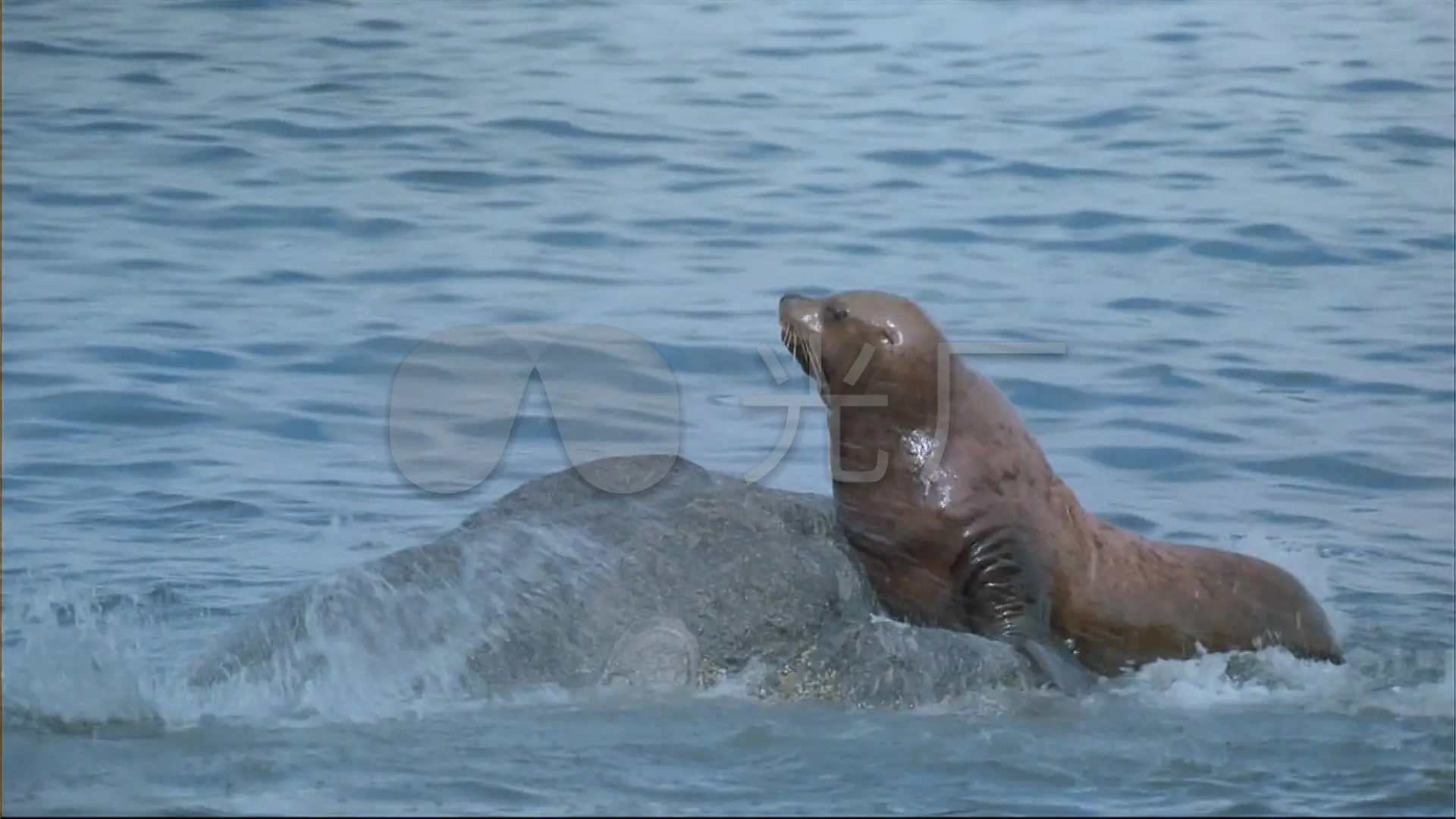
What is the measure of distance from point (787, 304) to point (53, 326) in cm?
454

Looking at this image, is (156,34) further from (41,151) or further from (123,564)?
(123,564)

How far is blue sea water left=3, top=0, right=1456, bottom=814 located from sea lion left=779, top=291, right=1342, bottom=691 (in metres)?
0.20

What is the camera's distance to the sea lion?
5965mm

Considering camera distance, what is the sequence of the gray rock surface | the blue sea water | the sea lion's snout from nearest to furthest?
the blue sea water < the gray rock surface < the sea lion's snout

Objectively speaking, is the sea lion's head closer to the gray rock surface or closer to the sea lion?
the sea lion

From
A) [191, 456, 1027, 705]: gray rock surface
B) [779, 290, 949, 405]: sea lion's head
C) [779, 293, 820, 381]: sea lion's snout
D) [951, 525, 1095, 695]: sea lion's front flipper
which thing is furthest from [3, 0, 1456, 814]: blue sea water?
[779, 293, 820, 381]: sea lion's snout

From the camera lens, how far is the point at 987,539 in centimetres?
600

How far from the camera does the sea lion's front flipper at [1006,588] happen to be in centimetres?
587

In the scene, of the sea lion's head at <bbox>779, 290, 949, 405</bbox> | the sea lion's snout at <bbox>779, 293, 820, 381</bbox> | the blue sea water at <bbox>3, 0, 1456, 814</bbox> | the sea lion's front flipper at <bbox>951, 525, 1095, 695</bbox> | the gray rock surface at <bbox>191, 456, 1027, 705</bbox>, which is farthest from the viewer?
the sea lion's snout at <bbox>779, 293, 820, 381</bbox>

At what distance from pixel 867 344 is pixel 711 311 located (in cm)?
411

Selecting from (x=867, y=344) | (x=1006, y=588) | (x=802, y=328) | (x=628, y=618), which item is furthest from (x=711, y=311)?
(x=628, y=618)

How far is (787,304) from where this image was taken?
653cm

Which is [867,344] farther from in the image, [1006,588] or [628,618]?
[628,618]

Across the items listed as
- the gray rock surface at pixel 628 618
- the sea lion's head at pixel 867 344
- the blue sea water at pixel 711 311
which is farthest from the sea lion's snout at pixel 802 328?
the blue sea water at pixel 711 311
